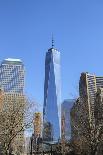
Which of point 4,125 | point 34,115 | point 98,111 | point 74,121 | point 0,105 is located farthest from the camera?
point 0,105

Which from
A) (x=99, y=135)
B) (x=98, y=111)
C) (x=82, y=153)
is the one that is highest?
(x=98, y=111)

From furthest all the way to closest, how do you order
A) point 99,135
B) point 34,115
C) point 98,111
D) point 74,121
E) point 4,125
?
point 34,115 < point 4,125 < point 74,121 < point 98,111 < point 99,135

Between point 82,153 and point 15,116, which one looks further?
point 82,153

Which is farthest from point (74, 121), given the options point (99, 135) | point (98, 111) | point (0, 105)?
point (0, 105)

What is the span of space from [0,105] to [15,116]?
17.3 metres

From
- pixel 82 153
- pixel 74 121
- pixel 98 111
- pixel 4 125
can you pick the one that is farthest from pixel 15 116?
pixel 82 153

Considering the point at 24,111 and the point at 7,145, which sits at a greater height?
the point at 24,111

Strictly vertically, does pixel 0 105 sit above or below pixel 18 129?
above

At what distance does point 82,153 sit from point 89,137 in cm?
3873

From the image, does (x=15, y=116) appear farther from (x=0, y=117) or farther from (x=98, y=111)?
(x=98, y=111)

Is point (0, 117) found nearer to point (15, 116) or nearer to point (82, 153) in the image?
point (15, 116)

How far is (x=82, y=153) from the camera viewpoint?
3292 inches

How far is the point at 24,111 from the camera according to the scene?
65.1m

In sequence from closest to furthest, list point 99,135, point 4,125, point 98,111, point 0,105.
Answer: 1. point 99,135
2. point 98,111
3. point 4,125
4. point 0,105
